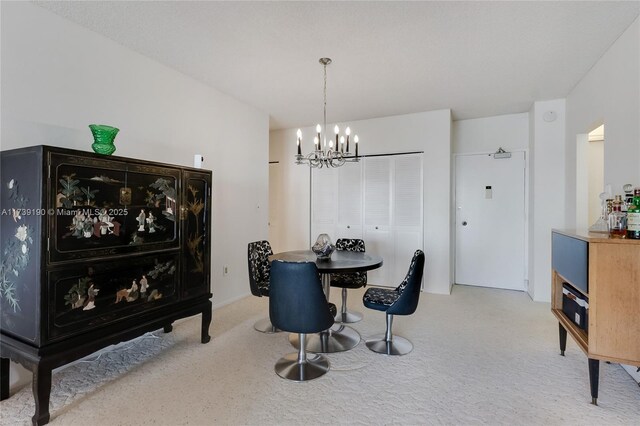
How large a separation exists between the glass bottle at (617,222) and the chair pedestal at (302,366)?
2.16 m

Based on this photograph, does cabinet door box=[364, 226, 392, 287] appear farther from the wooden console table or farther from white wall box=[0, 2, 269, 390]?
the wooden console table

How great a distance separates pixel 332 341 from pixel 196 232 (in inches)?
62.5

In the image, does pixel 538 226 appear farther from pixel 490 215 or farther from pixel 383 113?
pixel 383 113

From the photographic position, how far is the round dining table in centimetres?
254

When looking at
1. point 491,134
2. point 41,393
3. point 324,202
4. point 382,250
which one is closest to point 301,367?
point 41,393

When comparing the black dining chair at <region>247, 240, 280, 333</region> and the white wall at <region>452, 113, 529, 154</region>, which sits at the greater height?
the white wall at <region>452, 113, 529, 154</region>

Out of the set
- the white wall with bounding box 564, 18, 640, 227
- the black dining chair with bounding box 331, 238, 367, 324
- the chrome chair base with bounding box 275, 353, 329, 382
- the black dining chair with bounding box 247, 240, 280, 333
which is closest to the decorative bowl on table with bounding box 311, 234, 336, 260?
→ the black dining chair with bounding box 331, 238, 367, 324

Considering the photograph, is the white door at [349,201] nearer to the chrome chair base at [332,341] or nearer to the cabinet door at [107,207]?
the chrome chair base at [332,341]

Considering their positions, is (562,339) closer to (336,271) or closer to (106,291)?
(336,271)

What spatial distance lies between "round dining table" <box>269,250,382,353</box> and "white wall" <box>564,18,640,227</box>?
205cm

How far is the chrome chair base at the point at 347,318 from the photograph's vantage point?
3448 mm

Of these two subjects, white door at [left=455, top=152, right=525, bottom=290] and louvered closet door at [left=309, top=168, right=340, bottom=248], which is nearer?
white door at [left=455, top=152, right=525, bottom=290]

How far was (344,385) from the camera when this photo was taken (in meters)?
2.21

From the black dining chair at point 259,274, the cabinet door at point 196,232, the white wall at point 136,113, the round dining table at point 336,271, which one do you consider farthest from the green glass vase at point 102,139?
the round dining table at point 336,271
